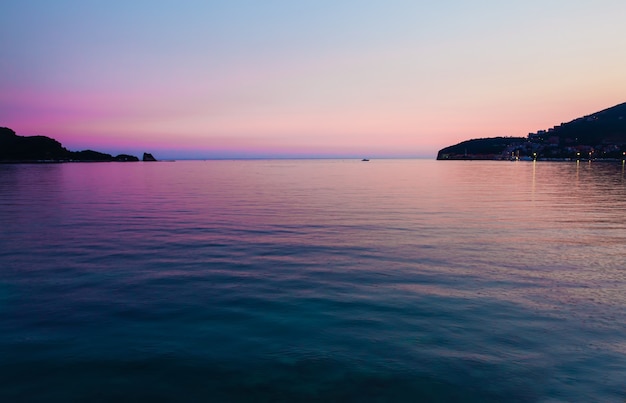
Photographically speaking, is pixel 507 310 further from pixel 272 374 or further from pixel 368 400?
pixel 272 374

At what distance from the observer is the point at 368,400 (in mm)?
7477

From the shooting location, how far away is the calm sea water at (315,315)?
8.03m

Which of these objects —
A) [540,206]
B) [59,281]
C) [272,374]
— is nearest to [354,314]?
[272,374]

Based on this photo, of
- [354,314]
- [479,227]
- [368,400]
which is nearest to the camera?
[368,400]

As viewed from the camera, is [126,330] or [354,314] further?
[354,314]

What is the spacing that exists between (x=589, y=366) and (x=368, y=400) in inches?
193

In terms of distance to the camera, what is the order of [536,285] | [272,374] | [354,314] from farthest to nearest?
1. [536,285]
2. [354,314]
3. [272,374]

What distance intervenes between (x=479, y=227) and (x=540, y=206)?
15178mm

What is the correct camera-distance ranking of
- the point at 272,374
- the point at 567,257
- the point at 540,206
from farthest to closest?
the point at 540,206 < the point at 567,257 < the point at 272,374

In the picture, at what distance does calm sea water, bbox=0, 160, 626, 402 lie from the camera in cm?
803

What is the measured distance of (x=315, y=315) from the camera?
11.5 metres

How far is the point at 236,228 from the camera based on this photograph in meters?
26.8

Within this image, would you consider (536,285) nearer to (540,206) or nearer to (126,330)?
(126,330)

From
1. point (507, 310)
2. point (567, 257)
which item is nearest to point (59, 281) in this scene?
point (507, 310)
